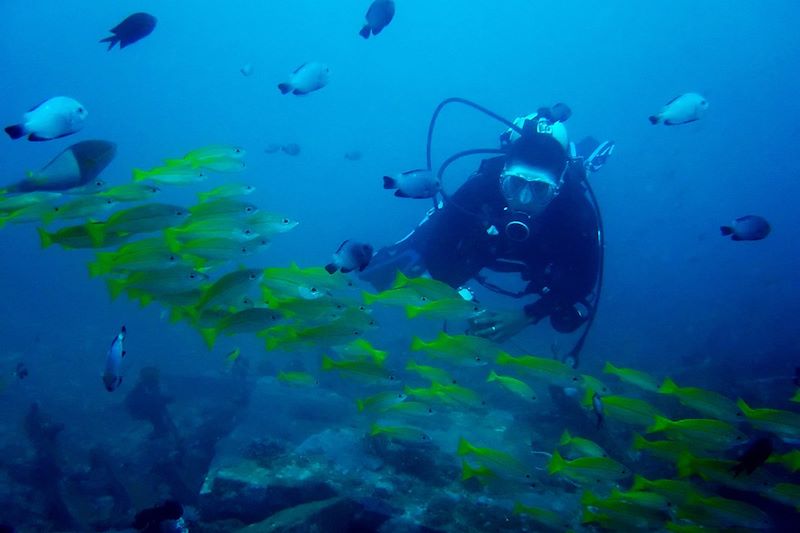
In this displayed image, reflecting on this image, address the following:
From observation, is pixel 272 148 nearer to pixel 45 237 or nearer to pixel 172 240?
pixel 45 237

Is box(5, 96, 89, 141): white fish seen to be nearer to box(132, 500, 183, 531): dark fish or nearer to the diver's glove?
box(132, 500, 183, 531): dark fish

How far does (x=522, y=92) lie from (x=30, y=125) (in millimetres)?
167796

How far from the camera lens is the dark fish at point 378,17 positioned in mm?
4859

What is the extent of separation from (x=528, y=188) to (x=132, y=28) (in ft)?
14.0

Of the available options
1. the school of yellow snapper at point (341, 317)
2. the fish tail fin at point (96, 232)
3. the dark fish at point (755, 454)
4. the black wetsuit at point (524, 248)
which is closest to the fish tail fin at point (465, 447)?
the school of yellow snapper at point (341, 317)

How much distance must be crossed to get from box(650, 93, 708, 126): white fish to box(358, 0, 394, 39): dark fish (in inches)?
127

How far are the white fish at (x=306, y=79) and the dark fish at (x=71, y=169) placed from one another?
251cm

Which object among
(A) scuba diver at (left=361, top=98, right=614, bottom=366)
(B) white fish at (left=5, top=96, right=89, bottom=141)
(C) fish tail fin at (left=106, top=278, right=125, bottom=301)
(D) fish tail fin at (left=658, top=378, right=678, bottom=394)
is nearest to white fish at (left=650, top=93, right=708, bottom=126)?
A: (A) scuba diver at (left=361, top=98, right=614, bottom=366)

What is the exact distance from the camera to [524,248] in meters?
5.90

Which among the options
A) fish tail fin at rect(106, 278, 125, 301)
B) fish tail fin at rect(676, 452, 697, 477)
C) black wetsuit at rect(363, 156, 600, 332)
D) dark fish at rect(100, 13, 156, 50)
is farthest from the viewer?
black wetsuit at rect(363, 156, 600, 332)

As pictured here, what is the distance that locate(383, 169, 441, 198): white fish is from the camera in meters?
3.98

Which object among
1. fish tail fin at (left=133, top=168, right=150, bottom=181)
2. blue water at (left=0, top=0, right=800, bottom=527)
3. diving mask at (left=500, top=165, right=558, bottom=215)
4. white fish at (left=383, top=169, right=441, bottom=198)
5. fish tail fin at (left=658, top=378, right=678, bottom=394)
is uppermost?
blue water at (left=0, top=0, right=800, bottom=527)

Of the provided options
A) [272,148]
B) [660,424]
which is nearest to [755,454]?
[660,424]

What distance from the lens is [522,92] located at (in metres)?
155
